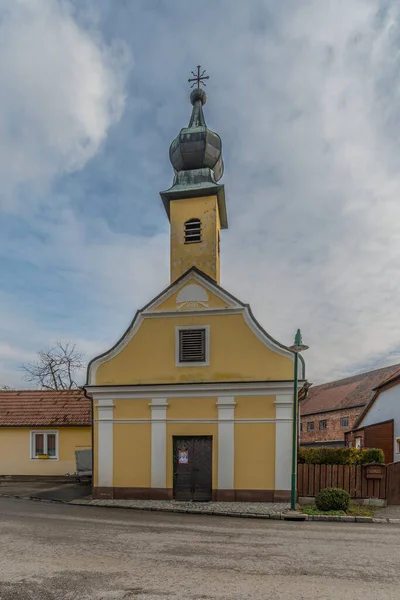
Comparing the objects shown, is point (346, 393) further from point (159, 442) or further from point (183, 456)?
point (159, 442)

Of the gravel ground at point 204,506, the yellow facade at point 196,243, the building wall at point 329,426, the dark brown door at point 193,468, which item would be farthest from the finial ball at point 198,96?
the building wall at point 329,426

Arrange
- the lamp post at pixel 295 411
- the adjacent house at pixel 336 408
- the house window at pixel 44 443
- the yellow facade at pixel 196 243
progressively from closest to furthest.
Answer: the lamp post at pixel 295 411
the yellow facade at pixel 196 243
the house window at pixel 44 443
the adjacent house at pixel 336 408

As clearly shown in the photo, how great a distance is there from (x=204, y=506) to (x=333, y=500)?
12.8ft

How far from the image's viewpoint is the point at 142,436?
1436cm

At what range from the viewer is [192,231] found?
17641 mm

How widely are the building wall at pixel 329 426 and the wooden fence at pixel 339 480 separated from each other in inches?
1229

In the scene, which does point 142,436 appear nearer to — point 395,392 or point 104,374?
point 104,374

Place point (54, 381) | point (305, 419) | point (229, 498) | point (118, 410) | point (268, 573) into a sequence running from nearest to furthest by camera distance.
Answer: point (268, 573), point (229, 498), point (118, 410), point (54, 381), point (305, 419)

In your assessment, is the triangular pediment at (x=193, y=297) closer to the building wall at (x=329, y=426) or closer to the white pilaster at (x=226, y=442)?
the white pilaster at (x=226, y=442)

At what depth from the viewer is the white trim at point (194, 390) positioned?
1384cm

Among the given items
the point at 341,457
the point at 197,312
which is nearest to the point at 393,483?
the point at 341,457

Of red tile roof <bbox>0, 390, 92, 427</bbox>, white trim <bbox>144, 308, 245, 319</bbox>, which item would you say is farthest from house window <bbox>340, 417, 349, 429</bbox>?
white trim <bbox>144, 308, 245, 319</bbox>

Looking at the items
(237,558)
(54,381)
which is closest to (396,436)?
(237,558)

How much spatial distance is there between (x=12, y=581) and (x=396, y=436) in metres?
21.7
